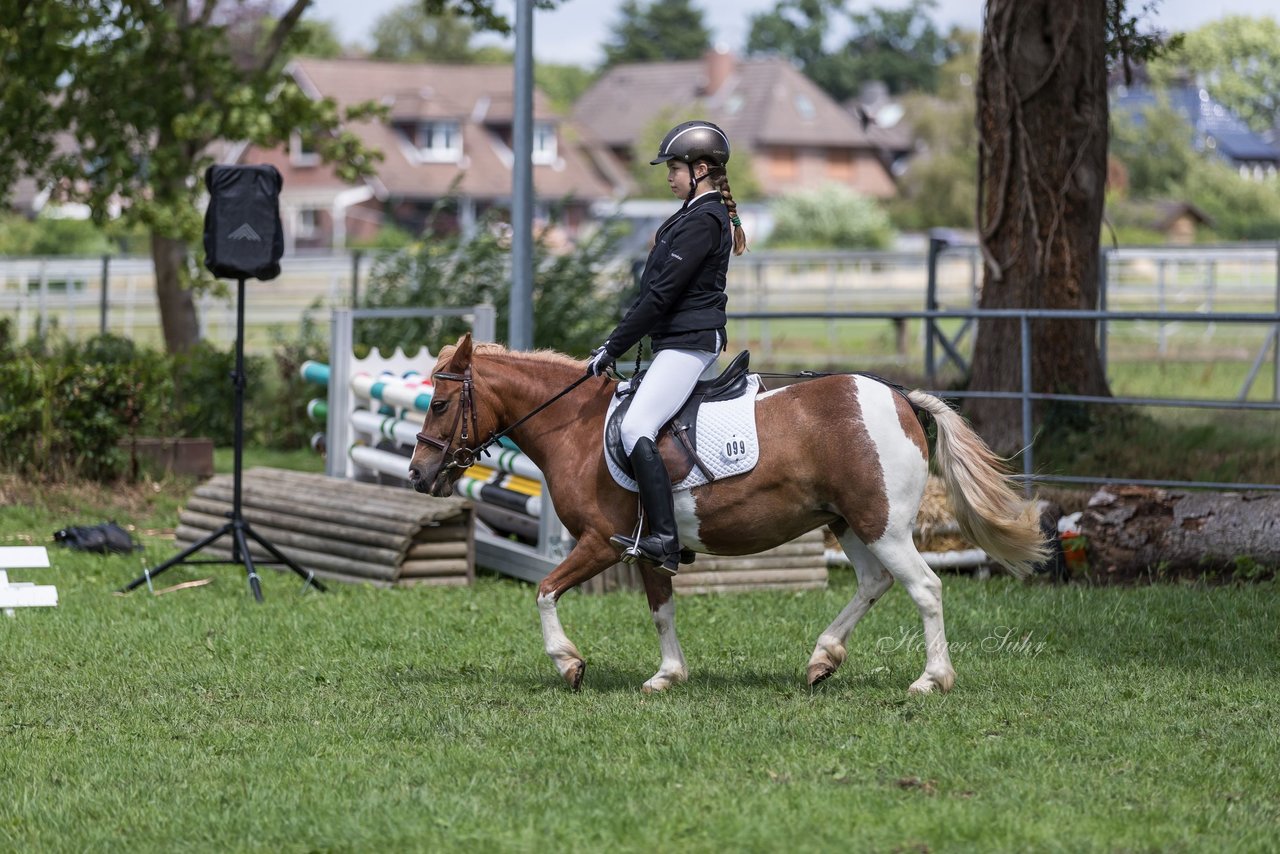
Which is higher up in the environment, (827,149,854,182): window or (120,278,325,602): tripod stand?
(827,149,854,182): window

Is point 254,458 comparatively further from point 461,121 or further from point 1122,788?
point 461,121

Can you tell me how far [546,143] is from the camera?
2931 inches

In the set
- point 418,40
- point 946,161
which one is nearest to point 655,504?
point 946,161

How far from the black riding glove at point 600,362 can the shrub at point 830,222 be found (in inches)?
2106

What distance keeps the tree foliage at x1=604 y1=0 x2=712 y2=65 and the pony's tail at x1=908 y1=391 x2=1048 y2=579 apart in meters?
102

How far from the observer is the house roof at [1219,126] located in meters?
84.6

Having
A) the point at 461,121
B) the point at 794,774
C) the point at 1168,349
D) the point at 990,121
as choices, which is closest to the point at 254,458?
→ the point at 990,121

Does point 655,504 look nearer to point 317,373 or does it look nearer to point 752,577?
point 752,577

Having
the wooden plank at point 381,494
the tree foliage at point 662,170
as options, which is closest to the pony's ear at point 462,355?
the wooden plank at point 381,494

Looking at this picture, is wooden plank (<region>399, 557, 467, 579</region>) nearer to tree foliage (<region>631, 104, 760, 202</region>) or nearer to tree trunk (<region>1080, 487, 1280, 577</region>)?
tree trunk (<region>1080, 487, 1280, 577</region>)

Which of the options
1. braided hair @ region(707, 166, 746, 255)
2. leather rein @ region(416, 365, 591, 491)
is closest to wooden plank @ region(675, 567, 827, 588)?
leather rein @ region(416, 365, 591, 491)

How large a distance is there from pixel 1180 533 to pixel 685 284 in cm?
473

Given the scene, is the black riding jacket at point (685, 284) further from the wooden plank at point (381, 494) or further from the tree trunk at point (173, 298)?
the tree trunk at point (173, 298)

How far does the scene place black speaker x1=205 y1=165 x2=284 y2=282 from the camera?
10445 millimetres
